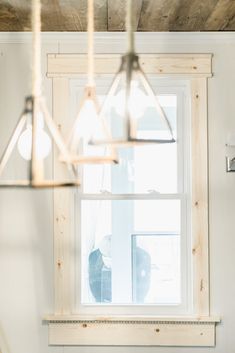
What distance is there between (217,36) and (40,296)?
2.06 meters

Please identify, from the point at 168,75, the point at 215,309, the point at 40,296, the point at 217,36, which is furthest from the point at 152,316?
the point at 217,36

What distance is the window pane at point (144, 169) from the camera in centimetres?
366

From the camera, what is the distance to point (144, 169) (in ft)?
12.0

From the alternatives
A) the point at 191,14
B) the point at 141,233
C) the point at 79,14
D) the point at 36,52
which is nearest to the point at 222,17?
the point at 191,14

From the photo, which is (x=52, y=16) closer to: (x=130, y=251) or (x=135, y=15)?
(x=135, y=15)

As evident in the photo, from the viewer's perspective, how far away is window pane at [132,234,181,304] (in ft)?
11.9

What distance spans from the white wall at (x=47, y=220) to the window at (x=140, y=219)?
0.21 m

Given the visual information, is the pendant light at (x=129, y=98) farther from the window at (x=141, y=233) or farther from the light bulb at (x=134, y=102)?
the window at (x=141, y=233)

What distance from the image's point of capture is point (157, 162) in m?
3.67

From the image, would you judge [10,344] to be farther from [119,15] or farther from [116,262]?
[119,15]

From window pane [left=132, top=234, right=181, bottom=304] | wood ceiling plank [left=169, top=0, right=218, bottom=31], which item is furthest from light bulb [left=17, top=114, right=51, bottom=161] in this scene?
window pane [left=132, top=234, right=181, bottom=304]

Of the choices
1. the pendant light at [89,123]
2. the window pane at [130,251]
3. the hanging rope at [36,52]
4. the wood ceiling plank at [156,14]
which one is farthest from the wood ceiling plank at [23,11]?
the hanging rope at [36,52]

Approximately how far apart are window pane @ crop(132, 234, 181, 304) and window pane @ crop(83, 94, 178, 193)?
342mm

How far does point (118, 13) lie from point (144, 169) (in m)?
1.05
